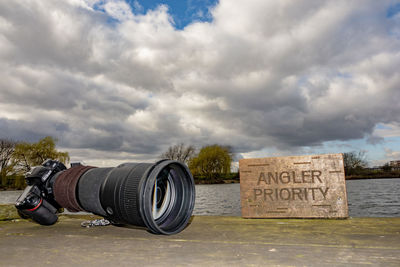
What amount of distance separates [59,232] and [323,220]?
3810 mm

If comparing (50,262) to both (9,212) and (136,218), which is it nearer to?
(136,218)

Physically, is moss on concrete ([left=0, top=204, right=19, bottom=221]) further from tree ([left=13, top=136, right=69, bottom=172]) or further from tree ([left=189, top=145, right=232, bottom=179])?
tree ([left=189, top=145, right=232, bottom=179])

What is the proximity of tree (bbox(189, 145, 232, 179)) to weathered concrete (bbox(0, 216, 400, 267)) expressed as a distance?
49.4 metres

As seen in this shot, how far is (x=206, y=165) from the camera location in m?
53.7

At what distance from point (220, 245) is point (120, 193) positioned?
124 cm

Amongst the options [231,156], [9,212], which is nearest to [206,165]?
[231,156]

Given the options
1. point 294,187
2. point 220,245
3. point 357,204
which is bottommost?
point 357,204

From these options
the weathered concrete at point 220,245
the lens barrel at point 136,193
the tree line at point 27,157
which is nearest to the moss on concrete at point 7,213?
the weathered concrete at point 220,245

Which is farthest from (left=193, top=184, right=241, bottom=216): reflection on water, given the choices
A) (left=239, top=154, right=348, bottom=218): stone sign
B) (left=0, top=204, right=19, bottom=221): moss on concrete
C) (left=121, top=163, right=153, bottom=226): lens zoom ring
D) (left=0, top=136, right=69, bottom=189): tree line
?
A: (left=0, top=136, right=69, bottom=189): tree line

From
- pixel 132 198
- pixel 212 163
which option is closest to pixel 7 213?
pixel 132 198

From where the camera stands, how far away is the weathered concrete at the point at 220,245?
2451 mm

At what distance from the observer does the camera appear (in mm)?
3102

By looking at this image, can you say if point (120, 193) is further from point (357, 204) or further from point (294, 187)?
point (357, 204)

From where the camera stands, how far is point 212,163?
53906 millimetres
